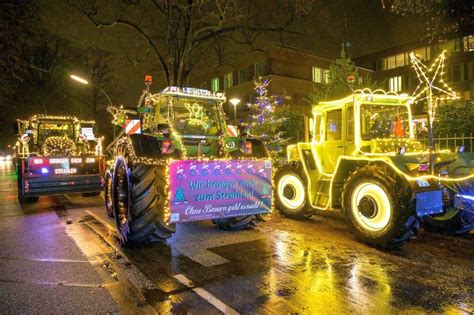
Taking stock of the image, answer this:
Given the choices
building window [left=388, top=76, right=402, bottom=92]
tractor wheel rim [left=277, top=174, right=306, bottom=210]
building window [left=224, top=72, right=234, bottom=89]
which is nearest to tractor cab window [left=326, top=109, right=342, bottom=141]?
tractor wheel rim [left=277, top=174, right=306, bottom=210]

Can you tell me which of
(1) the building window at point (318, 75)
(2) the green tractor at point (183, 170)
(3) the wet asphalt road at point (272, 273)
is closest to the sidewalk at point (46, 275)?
(3) the wet asphalt road at point (272, 273)

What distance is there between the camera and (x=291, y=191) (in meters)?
8.59

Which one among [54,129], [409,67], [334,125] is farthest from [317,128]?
[409,67]

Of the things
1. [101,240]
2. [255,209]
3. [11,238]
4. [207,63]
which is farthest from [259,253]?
[207,63]

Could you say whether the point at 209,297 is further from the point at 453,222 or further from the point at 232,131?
the point at 453,222

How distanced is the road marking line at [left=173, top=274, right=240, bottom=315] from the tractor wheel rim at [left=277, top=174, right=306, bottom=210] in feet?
13.1

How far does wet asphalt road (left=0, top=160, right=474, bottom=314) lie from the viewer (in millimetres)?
4074

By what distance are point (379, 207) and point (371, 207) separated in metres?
0.12

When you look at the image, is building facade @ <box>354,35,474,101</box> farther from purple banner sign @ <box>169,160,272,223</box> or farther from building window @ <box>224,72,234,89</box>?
purple banner sign @ <box>169,160,272,223</box>

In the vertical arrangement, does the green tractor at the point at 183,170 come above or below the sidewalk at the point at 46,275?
above

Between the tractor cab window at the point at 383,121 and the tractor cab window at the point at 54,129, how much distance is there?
11341mm

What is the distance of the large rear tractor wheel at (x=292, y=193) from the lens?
27.0 feet

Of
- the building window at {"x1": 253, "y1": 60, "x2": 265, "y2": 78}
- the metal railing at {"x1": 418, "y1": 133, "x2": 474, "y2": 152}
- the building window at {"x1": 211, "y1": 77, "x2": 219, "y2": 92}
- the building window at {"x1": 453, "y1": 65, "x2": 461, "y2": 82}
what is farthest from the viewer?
the building window at {"x1": 453, "y1": 65, "x2": 461, "y2": 82}

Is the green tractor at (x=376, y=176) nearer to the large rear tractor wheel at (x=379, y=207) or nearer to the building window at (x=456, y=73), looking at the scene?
the large rear tractor wheel at (x=379, y=207)
